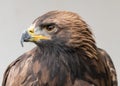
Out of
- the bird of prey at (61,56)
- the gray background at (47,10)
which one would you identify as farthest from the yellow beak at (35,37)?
the gray background at (47,10)

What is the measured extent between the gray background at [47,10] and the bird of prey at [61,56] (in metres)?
0.91

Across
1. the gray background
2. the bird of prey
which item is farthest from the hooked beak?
the gray background

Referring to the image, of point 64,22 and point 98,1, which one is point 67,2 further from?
point 64,22

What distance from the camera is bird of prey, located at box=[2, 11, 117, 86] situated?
1.99m

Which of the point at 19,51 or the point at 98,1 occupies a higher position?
the point at 98,1

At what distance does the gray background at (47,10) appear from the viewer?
3.03 metres

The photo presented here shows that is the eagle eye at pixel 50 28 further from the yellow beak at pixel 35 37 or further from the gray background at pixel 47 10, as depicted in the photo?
the gray background at pixel 47 10

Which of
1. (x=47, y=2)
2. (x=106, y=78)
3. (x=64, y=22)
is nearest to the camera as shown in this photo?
(x=64, y=22)

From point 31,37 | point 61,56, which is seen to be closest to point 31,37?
point 31,37

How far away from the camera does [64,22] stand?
6.53 ft

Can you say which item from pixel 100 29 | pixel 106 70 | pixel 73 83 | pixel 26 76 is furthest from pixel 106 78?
pixel 100 29

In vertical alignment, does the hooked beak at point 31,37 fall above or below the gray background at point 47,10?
above

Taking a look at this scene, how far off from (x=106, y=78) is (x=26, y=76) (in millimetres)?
307

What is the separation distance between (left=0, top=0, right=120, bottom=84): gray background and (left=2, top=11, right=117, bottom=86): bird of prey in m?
0.91
